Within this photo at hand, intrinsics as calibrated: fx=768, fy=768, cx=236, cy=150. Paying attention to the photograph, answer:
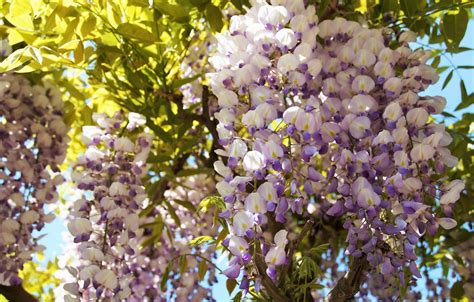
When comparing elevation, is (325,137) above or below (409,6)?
below

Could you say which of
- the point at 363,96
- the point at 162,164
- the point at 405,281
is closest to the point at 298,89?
the point at 363,96

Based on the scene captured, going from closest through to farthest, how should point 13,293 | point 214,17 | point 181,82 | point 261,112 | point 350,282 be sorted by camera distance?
point 261,112 < point 350,282 < point 214,17 < point 181,82 < point 13,293

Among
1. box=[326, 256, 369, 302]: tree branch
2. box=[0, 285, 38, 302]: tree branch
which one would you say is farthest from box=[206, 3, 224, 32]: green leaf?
box=[0, 285, 38, 302]: tree branch

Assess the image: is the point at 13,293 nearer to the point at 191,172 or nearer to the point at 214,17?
the point at 191,172

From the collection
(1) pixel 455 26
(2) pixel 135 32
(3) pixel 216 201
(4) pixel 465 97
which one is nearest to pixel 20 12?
(2) pixel 135 32

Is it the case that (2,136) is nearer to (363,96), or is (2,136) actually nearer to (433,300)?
(363,96)

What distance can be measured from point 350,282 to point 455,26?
616mm

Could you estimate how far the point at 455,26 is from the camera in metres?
1.57

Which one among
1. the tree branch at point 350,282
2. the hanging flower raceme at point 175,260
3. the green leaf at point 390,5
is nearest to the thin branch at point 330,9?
the green leaf at point 390,5

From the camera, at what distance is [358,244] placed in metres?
1.23

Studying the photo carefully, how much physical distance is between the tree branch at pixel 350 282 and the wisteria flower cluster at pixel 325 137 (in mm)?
30

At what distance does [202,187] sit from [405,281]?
116 cm

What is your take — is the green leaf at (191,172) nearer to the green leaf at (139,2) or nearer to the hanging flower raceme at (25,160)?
the hanging flower raceme at (25,160)

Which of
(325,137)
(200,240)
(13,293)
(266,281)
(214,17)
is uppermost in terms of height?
(214,17)
